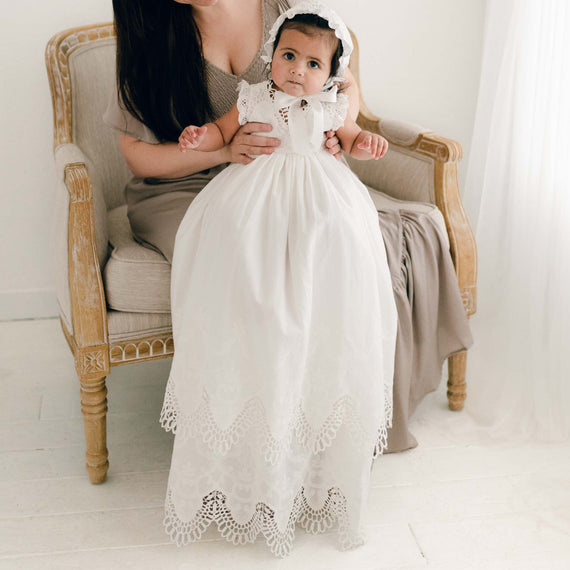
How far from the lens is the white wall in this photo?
7.02ft

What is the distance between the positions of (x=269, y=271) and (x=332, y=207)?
0.18 metres

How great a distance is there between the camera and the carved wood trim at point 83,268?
1.46 m

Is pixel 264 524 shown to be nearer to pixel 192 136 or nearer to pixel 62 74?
pixel 192 136

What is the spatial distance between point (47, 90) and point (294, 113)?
1.11 metres

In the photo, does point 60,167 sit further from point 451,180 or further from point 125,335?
point 451,180

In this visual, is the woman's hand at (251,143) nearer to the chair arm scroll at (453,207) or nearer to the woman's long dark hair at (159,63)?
the woman's long dark hair at (159,63)

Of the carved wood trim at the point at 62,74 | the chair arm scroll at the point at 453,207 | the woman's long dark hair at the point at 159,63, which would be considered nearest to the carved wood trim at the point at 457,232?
the chair arm scroll at the point at 453,207

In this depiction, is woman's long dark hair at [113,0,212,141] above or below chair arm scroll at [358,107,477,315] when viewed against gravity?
above

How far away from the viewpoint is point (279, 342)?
4.21ft

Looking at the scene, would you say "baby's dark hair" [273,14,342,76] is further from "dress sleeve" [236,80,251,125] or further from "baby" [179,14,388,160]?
"dress sleeve" [236,80,251,125]

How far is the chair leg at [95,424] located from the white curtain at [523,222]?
3.09 ft

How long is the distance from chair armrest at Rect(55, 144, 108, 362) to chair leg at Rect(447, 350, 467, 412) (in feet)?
2.91

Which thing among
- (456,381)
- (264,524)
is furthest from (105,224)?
(456,381)

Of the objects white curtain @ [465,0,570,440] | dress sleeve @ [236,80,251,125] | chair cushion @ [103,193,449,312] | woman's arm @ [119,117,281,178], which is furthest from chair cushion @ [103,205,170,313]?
white curtain @ [465,0,570,440]
